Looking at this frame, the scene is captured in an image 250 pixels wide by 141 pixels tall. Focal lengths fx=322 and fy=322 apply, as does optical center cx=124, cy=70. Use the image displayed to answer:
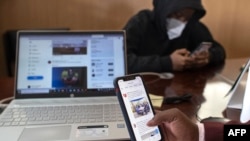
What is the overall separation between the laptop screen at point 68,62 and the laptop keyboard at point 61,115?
9cm

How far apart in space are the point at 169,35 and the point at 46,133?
4.18 feet

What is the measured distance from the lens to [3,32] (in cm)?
280

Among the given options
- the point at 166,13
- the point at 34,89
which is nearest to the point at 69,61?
the point at 34,89

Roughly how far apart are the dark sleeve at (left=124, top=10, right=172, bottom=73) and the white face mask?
0.42 feet

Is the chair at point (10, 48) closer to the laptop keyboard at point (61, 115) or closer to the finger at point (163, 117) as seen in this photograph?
the laptop keyboard at point (61, 115)

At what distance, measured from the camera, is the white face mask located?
1969 millimetres

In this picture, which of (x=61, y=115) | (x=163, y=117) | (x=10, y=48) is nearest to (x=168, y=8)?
(x=61, y=115)

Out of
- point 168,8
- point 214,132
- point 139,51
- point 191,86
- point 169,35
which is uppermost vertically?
point 168,8

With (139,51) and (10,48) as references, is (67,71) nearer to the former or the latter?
(139,51)

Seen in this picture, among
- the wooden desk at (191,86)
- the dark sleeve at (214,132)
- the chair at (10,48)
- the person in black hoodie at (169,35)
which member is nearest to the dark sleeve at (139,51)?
the person in black hoodie at (169,35)

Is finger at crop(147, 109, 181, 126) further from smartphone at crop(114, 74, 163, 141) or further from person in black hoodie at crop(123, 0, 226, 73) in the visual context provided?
person in black hoodie at crop(123, 0, 226, 73)

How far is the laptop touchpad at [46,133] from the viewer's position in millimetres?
887

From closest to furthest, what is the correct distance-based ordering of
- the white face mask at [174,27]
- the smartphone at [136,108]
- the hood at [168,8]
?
the smartphone at [136,108] < the hood at [168,8] < the white face mask at [174,27]

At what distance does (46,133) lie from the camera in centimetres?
92
